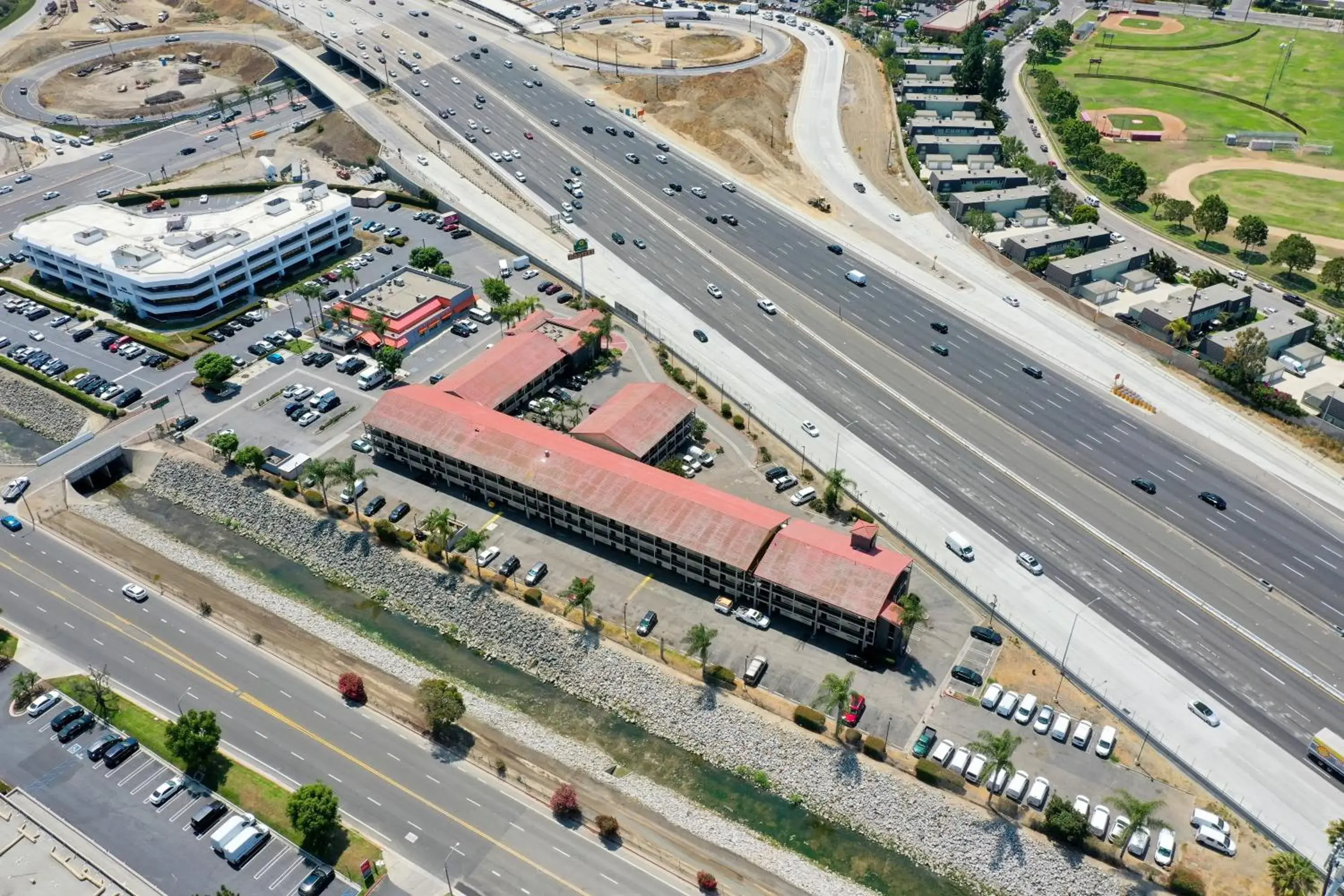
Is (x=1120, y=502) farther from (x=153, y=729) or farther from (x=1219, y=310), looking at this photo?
(x=153, y=729)

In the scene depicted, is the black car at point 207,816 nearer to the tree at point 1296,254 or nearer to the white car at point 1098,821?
the white car at point 1098,821

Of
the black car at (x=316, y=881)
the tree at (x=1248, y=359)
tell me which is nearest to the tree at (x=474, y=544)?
the black car at (x=316, y=881)

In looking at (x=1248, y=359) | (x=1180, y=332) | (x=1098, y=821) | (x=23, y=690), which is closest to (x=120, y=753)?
(x=23, y=690)

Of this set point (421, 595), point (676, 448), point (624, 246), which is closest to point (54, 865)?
point (421, 595)

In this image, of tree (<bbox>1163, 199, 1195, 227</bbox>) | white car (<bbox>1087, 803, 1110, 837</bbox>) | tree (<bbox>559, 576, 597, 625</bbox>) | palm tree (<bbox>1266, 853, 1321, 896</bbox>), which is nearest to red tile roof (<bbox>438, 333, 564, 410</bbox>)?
tree (<bbox>559, 576, 597, 625</bbox>)

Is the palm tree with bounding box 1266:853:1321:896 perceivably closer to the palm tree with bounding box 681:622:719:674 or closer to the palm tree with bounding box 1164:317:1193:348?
the palm tree with bounding box 681:622:719:674

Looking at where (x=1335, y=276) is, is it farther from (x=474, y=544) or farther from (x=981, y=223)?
(x=474, y=544)
